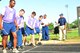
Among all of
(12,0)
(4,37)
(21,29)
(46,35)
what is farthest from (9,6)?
(46,35)

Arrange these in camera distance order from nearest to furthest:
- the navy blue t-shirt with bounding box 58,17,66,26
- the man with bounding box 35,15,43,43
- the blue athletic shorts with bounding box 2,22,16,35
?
the blue athletic shorts with bounding box 2,22,16,35
the man with bounding box 35,15,43,43
the navy blue t-shirt with bounding box 58,17,66,26

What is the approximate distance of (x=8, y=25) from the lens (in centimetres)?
1345

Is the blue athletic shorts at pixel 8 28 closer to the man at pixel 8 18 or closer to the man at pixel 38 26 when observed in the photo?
the man at pixel 8 18

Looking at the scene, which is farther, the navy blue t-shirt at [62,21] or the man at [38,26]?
the navy blue t-shirt at [62,21]

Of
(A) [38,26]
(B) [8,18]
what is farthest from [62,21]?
(B) [8,18]

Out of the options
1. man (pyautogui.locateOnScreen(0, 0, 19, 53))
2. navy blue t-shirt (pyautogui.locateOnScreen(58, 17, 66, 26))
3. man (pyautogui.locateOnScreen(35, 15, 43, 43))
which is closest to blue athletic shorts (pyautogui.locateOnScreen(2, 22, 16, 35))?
man (pyautogui.locateOnScreen(0, 0, 19, 53))

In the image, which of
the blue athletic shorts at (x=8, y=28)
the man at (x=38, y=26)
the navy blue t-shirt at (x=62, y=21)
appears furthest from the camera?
the navy blue t-shirt at (x=62, y=21)

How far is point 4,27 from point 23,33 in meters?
4.61

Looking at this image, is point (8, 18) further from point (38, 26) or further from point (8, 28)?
point (38, 26)

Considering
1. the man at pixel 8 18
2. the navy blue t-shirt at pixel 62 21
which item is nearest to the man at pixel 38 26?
the navy blue t-shirt at pixel 62 21

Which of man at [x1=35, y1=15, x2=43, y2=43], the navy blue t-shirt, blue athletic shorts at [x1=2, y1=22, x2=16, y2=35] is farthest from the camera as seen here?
the navy blue t-shirt

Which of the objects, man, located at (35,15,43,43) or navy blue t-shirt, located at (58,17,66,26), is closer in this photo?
man, located at (35,15,43,43)

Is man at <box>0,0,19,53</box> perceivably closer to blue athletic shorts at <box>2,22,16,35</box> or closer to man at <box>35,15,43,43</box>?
blue athletic shorts at <box>2,22,16,35</box>

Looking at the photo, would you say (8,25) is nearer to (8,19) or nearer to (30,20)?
(8,19)
